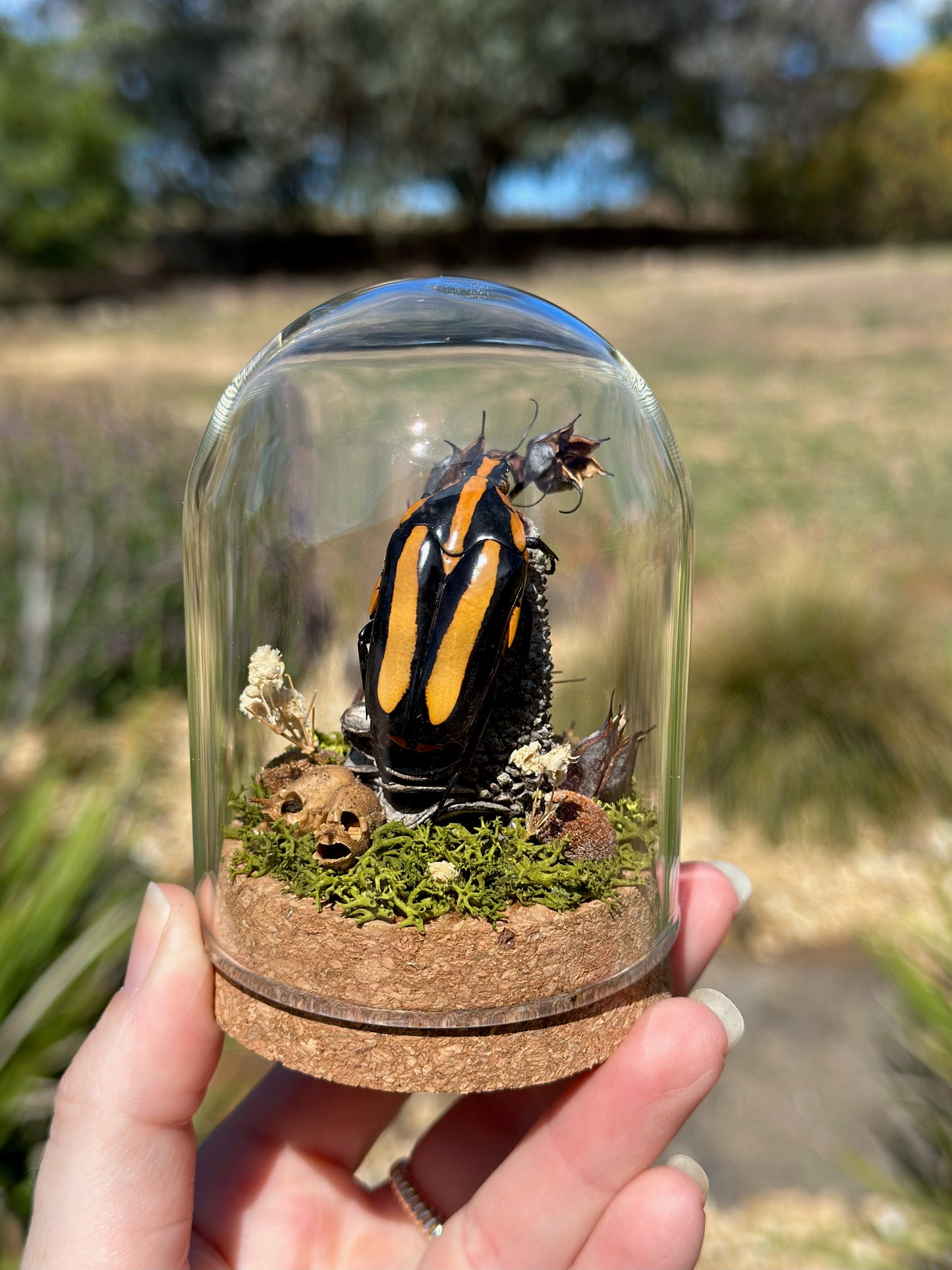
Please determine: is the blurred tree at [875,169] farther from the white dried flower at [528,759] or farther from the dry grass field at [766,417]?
the white dried flower at [528,759]

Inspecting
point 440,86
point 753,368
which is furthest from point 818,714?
point 440,86

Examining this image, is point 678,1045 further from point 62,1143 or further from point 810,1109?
Answer: point 810,1109

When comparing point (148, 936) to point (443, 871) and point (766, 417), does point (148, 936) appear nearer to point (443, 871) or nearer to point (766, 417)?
point (443, 871)

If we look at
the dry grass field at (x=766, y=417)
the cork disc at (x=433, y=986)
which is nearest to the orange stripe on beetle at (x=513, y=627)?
the cork disc at (x=433, y=986)

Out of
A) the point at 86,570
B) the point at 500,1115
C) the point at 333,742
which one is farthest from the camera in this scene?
the point at 86,570

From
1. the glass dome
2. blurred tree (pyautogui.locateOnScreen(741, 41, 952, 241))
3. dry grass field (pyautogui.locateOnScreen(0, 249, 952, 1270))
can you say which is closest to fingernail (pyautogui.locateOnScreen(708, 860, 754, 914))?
the glass dome

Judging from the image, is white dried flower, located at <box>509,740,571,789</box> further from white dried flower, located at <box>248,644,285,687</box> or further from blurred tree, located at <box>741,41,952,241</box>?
blurred tree, located at <box>741,41,952,241</box>
